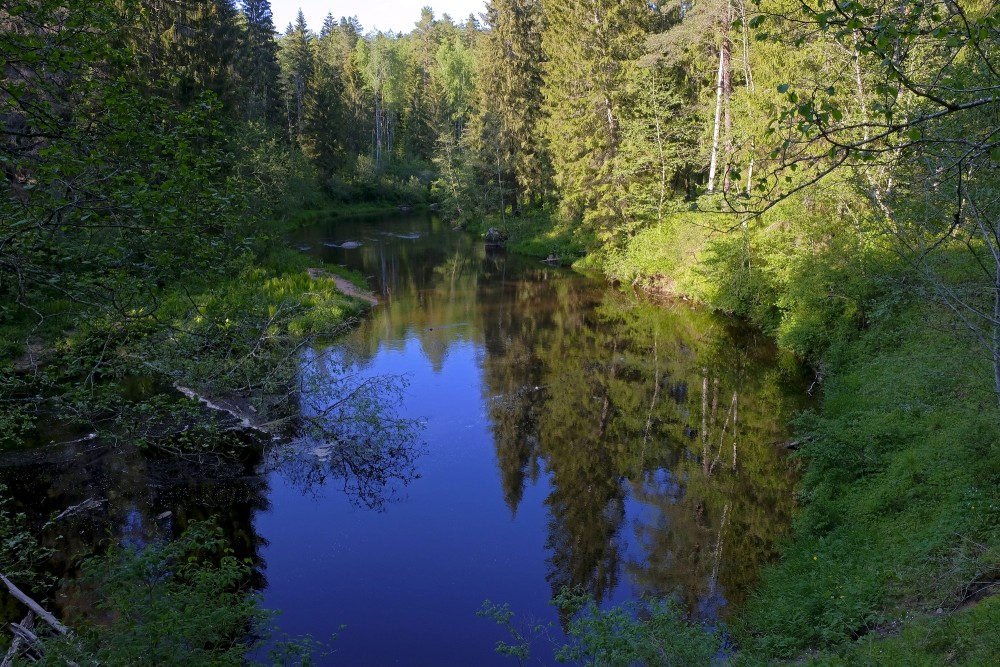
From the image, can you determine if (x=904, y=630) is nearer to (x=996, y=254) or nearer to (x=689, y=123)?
(x=996, y=254)

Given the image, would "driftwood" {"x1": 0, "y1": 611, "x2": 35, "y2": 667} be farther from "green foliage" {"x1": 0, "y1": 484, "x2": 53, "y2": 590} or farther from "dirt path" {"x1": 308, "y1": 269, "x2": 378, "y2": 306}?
"dirt path" {"x1": 308, "y1": 269, "x2": 378, "y2": 306}

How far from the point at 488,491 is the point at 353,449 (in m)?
2.86

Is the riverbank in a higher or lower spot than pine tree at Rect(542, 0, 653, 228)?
lower

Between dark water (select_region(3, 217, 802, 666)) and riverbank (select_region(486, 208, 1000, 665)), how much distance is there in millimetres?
770

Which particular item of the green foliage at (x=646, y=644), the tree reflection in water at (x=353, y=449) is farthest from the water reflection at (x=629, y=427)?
the green foliage at (x=646, y=644)

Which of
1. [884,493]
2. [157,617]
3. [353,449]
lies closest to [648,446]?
[884,493]

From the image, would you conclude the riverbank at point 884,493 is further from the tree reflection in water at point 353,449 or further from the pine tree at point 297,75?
the pine tree at point 297,75

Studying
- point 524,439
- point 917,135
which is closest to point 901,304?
point 524,439

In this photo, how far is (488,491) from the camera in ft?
39.4

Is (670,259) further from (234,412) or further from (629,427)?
(234,412)

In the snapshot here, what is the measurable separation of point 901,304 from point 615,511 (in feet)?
26.3

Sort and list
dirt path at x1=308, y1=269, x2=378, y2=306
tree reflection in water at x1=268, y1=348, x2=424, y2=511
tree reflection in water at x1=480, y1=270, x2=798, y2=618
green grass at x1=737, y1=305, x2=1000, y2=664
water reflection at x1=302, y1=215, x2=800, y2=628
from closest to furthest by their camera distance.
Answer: green grass at x1=737, y1=305, x2=1000, y2=664 < tree reflection in water at x1=480, y1=270, x2=798, y2=618 < water reflection at x1=302, y1=215, x2=800, y2=628 < tree reflection in water at x1=268, y1=348, x2=424, y2=511 < dirt path at x1=308, y1=269, x2=378, y2=306

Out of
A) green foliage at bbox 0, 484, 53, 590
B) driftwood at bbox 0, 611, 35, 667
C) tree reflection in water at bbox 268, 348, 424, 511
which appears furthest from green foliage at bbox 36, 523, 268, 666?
tree reflection in water at bbox 268, 348, 424, 511

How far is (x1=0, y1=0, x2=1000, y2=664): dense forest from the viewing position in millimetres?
5160
